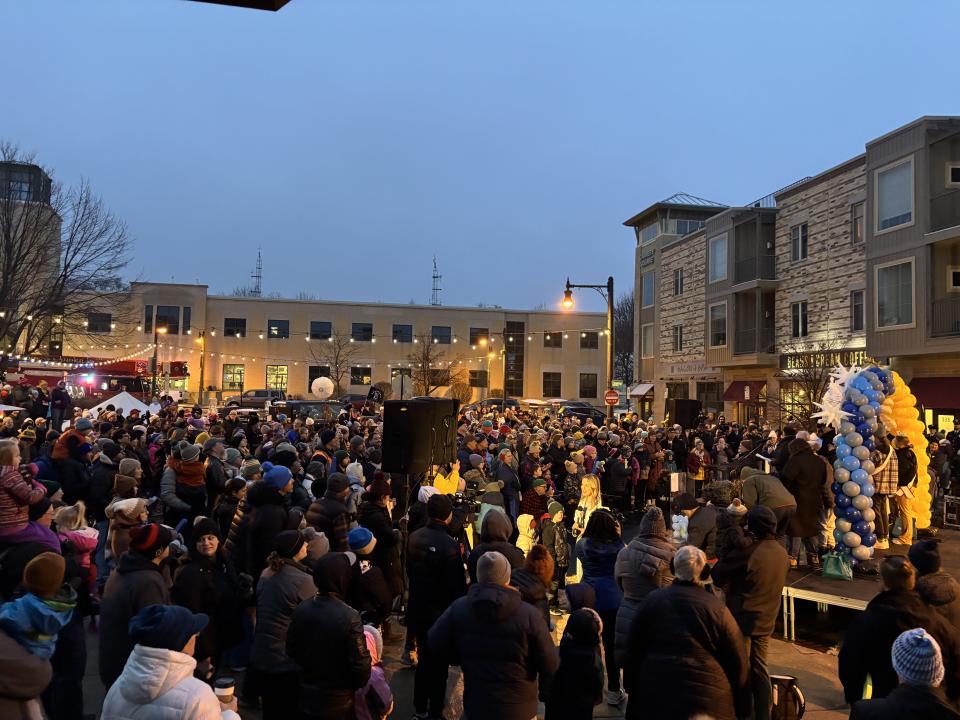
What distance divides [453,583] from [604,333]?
47446 millimetres

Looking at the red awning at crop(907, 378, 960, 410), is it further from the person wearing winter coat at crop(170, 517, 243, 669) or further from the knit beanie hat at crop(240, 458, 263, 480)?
the person wearing winter coat at crop(170, 517, 243, 669)

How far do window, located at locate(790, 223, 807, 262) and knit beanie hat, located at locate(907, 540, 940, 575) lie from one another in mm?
24542

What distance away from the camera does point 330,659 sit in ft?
11.9

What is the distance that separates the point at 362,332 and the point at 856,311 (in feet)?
111

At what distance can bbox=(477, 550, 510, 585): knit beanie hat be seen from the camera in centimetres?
387

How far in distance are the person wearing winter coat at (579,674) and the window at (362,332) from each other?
46.4 m

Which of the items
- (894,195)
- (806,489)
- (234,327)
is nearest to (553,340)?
(234,327)

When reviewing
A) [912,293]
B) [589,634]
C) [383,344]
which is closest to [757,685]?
[589,634]

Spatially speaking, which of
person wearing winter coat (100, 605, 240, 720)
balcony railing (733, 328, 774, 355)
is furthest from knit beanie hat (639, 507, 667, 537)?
balcony railing (733, 328, 774, 355)

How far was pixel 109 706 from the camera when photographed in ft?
8.79

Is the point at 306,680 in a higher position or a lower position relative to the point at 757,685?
higher

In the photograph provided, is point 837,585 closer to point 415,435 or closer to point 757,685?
point 757,685

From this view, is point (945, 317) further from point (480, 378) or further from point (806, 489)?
point (480, 378)

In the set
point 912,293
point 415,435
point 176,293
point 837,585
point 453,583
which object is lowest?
point 837,585
